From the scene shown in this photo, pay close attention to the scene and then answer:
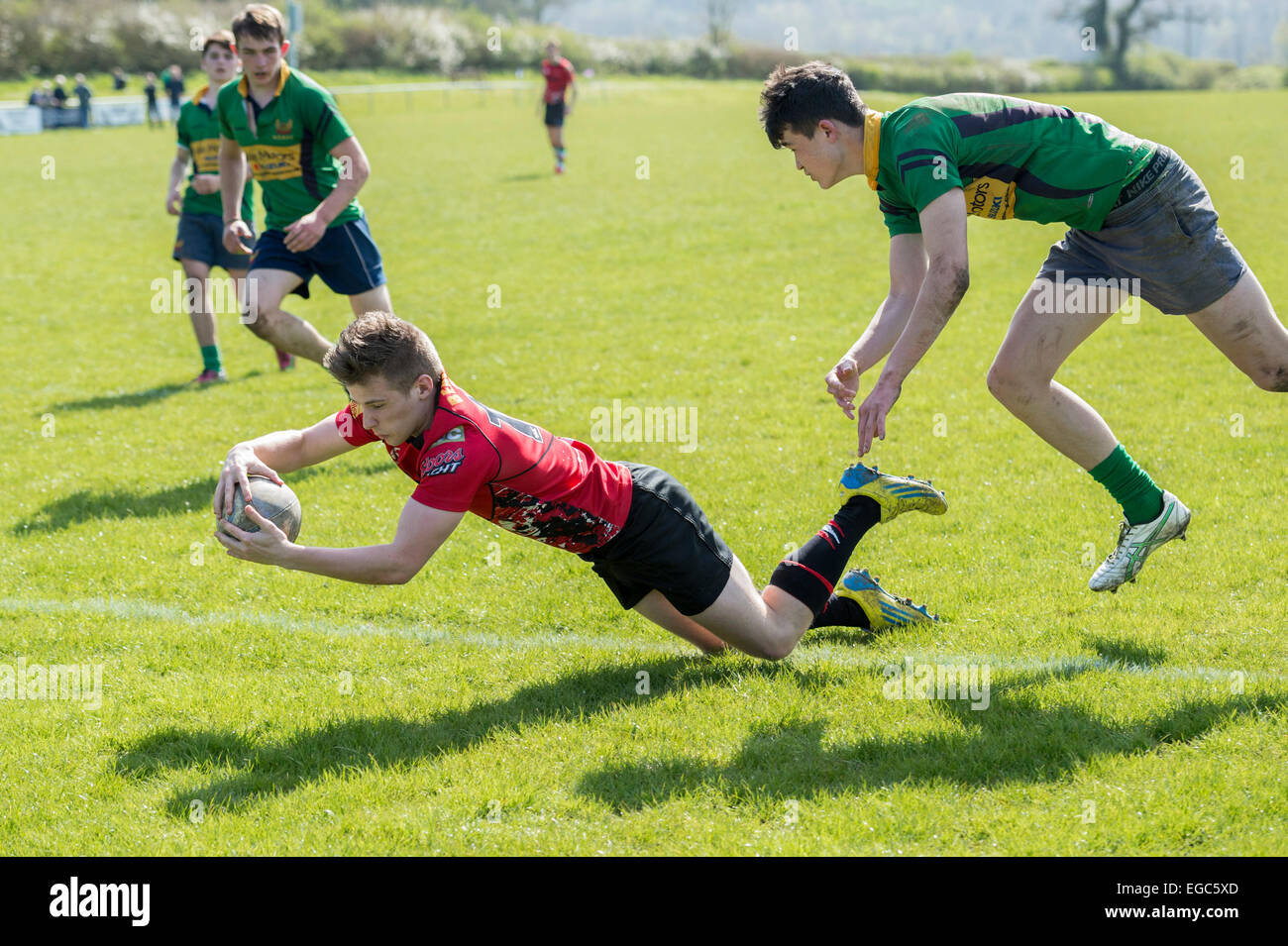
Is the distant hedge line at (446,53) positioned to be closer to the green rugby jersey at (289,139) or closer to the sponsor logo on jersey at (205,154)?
the sponsor logo on jersey at (205,154)

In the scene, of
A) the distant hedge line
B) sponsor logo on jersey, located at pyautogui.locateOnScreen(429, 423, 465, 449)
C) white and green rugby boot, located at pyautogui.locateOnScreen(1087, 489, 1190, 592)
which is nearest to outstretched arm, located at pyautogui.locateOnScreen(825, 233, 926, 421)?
white and green rugby boot, located at pyautogui.locateOnScreen(1087, 489, 1190, 592)

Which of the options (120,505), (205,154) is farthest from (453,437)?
(205,154)

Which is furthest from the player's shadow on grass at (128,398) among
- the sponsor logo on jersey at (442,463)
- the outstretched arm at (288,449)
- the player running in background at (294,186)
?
the sponsor logo on jersey at (442,463)

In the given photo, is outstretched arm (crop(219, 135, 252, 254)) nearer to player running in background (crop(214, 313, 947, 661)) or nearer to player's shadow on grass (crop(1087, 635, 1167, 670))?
player running in background (crop(214, 313, 947, 661))

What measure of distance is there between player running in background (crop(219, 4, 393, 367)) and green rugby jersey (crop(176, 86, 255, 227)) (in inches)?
81.8

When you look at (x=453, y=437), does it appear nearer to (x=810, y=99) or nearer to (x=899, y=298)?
(x=810, y=99)

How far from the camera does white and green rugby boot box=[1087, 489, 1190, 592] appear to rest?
518 cm

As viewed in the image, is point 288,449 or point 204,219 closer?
point 288,449

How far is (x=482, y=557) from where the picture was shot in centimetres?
632

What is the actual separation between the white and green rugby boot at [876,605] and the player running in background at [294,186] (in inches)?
161

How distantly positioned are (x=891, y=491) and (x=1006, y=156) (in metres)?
1.49

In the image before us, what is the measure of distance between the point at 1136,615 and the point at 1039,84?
64817mm

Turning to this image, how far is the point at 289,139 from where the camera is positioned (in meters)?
7.92
